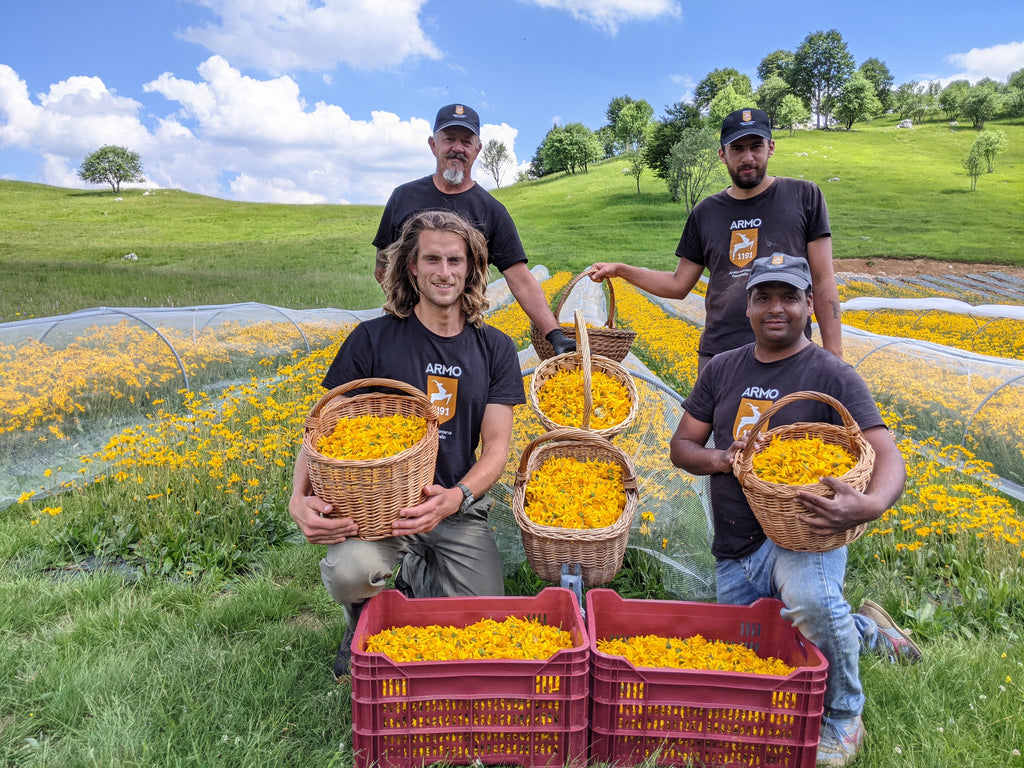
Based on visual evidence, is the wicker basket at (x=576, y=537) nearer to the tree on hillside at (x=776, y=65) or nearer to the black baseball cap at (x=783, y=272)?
the black baseball cap at (x=783, y=272)

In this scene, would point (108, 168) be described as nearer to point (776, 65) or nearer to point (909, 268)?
point (909, 268)

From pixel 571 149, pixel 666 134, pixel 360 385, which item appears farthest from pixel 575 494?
pixel 571 149

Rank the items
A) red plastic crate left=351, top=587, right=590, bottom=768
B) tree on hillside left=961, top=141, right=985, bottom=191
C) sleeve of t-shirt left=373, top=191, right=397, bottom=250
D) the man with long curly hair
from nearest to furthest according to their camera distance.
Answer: red plastic crate left=351, top=587, right=590, bottom=768 < the man with long curly hair < sleeve of t-shirt left=373, top=191, right=397, bottom=250 < tree on hillside left=961, top=141, right=985, bottom=191

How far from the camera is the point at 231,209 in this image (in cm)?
5241

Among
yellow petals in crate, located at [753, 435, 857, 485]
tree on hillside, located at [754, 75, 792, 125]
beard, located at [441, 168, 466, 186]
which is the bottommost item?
yellow petals in crate, located at [753, 435, 857, 485]

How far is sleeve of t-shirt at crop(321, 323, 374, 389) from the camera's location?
3.09 m

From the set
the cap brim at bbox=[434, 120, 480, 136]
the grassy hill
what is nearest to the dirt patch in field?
the grassy hill

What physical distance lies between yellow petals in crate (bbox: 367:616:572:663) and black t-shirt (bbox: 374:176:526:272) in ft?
8.19

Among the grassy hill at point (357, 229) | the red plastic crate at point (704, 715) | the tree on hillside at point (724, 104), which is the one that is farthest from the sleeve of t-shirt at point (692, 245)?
the tree on hillside at point (724, 104)

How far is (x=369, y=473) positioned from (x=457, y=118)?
2.80 meters

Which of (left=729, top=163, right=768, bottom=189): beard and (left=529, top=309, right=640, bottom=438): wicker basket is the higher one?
(left=729, top=163, right=768, bottom=189): beard

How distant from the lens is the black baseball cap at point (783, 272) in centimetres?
262

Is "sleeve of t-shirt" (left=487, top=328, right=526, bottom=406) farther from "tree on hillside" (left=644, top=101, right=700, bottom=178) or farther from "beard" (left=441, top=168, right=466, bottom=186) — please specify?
"tree on hillside" (left=644, top=101, right=700, bottom=178)

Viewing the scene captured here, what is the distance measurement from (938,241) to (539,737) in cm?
3943
